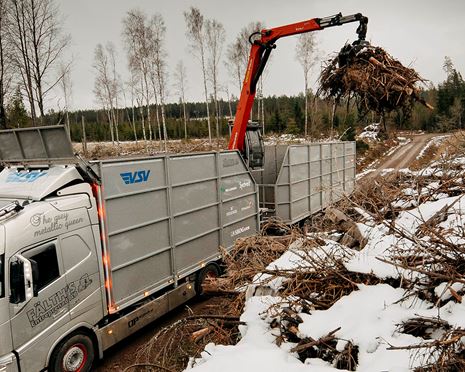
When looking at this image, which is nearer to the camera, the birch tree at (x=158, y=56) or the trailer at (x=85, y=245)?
the trailer at (x=85, y=245)

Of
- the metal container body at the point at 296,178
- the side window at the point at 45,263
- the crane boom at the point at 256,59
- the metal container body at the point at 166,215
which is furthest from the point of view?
the metal container body at the point at 296,178

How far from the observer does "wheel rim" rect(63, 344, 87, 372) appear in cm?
486

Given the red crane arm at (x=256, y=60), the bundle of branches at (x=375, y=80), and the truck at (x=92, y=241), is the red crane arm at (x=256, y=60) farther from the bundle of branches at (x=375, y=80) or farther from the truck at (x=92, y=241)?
the bundle of branches at (x=375, y=80)

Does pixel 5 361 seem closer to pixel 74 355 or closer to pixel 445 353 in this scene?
pixel 74 355

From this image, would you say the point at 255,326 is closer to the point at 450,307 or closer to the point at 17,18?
the point at 450,307

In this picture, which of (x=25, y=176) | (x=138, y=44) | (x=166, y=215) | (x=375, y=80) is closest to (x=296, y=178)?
(x=375, y=80)

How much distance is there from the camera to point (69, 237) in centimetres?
492

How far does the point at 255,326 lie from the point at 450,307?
5.46 ft

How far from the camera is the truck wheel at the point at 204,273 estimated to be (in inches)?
285

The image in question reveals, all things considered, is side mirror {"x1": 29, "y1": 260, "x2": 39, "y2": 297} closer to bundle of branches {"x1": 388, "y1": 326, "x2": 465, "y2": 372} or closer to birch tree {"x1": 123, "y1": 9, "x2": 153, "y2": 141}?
bundle of branches {"x1": 388, "y1": 326, "x2": 465, "y2": 372}

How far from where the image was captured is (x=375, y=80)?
5965 millimetres

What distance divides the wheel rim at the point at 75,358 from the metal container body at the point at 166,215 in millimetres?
720

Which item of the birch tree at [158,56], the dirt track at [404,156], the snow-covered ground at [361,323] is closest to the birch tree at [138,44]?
the birch tree at [158,56]

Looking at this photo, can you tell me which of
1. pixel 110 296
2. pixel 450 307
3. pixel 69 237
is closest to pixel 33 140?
pixel 69 237
